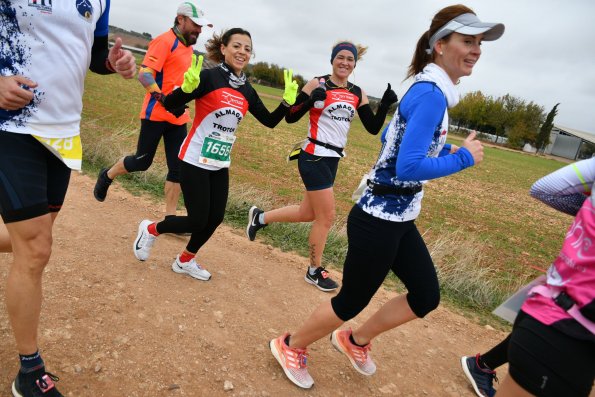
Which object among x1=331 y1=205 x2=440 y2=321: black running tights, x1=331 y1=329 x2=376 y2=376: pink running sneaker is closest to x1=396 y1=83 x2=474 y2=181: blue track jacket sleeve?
x1=331 y1=205 x2=440 y2=321: black running tights

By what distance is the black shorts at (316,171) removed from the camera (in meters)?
4.04

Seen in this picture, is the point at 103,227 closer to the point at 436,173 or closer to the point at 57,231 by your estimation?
the point at 57,231

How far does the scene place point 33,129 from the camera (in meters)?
1.99

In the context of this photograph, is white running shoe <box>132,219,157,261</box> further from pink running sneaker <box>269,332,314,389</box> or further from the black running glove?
the black running glove

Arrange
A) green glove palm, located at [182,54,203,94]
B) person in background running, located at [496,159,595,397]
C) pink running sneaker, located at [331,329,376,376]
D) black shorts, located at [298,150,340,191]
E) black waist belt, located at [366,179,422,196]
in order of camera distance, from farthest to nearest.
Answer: black shorts, located at [298,150,340,191]
green glove palm, located at [182,54,203,94]
pink running sneaker, located at [331,329,376,376]
black waist belt, located at [366,179,422,196]
person in background running, located at [496,159,595,397]

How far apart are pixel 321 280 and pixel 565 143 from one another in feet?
267

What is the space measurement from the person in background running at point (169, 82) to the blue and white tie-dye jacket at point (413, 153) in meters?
2.69

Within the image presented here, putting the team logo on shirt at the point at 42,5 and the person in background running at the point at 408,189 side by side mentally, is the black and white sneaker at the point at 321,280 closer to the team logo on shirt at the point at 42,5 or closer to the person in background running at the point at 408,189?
the person in background running at the point at 408,189

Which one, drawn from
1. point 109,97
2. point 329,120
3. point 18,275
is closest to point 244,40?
point 329,120

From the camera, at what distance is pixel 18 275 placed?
79.0 inches

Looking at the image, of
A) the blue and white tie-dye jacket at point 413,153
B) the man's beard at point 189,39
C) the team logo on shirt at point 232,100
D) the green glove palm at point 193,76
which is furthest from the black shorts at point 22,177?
the man's beard at point 189,39

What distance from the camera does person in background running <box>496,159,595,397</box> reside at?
5.04 feet

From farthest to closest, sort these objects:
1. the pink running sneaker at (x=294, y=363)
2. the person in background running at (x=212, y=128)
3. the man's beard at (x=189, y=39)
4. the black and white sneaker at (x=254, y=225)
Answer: the black and white sneaker at (x=254, y=225) < the man's beard at (x=189, y=39) < the person in background running at (x=212, y=128) < the pink running sneaker at (x=294, y=363)

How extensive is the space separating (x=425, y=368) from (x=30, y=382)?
2595 mm
